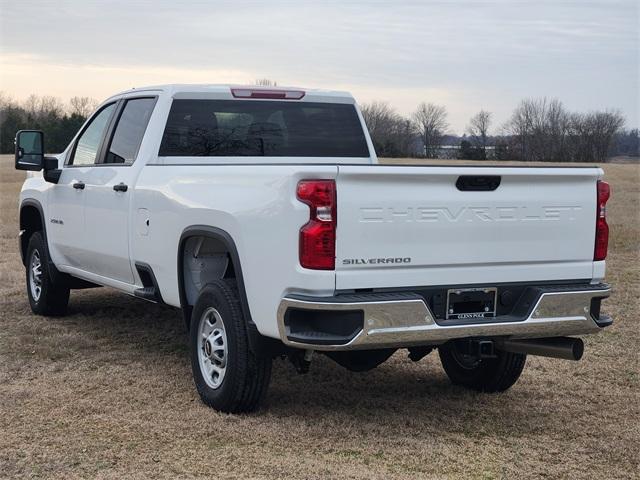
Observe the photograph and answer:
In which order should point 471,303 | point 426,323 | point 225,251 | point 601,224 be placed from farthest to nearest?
point 225,251
point 601,224
point 471,303
point 426,323

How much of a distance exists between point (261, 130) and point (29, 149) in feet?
7.47

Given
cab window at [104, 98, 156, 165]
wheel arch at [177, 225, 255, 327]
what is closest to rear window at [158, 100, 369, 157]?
cab window at [104, 98, 156, 165]

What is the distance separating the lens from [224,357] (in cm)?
571

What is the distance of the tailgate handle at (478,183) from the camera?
5.19 metres

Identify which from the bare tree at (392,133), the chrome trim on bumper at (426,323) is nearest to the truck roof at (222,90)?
the chrome trim on bumper at (426,323)

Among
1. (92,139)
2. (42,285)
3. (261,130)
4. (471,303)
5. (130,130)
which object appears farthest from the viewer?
(42,285)

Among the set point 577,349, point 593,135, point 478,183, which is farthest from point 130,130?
point 593,135

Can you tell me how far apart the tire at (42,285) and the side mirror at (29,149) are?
86 centimetres

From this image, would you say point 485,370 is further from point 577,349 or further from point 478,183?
point 478,183

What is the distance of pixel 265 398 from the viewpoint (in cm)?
582

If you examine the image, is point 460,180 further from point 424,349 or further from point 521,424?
point 521,424

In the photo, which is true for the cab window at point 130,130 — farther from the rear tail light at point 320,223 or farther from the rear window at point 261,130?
the rear tail light at point 320,223

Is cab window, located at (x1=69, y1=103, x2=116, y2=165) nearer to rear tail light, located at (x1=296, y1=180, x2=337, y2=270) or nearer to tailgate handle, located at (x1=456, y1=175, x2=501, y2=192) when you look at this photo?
rear tail light, located at (x1=296, y1=180, x2=337, y2=270)

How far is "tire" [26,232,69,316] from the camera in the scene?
8.67 metres
